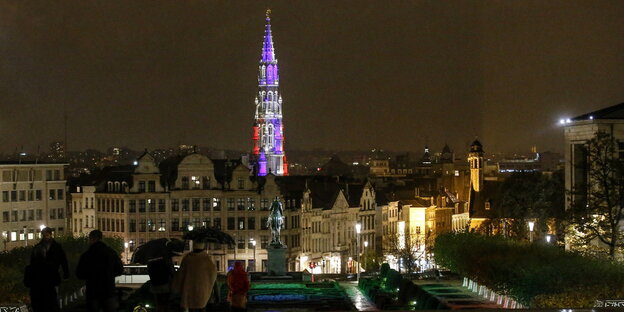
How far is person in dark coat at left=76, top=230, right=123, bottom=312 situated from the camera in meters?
31.6

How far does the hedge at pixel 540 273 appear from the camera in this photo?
55531 mm

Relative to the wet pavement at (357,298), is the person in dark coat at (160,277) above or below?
above

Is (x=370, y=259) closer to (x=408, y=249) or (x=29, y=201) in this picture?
(x=408, y=249)

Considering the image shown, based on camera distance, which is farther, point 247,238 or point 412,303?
point 247,238

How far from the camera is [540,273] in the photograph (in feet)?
200

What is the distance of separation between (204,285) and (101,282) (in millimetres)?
2172

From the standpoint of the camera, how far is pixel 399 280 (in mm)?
78375

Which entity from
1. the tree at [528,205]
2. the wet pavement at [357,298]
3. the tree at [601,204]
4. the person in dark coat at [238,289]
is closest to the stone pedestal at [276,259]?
the wet pavement at [357,298]

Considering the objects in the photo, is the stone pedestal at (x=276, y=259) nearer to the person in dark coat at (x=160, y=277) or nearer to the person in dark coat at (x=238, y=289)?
the person in dark coat at (x=238, y=289)

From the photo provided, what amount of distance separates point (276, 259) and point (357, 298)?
16929mm

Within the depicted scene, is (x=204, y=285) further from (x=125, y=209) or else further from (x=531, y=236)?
(x=125, y=209)

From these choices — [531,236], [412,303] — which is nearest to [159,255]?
[412,303]

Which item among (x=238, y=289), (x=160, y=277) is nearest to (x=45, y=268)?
(x=160, y=277)

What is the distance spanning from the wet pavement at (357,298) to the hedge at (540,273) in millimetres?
5804
